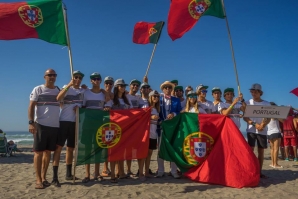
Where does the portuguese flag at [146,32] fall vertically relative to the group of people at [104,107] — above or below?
above

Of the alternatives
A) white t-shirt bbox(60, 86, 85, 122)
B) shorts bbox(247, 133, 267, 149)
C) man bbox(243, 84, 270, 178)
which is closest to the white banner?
man bbox(243, 84, 270, 178)

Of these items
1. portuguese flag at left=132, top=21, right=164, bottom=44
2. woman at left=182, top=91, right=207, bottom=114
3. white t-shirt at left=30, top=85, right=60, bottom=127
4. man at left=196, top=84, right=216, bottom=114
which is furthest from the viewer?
portuguese flag at left=132, top=21, right=164, bottom=44

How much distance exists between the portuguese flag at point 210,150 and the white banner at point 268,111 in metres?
0.53

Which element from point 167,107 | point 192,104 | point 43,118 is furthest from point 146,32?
point 43,118

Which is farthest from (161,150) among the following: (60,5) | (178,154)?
(60,5)

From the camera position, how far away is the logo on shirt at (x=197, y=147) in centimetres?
621

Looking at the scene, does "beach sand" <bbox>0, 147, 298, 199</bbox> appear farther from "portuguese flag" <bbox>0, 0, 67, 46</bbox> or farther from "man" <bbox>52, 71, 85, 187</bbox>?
"portuguese flag" <bbox>0, 0, 67, 46</bbox>

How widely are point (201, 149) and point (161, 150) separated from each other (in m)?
0.98

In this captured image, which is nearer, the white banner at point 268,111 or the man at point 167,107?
the white banner at point 268,111

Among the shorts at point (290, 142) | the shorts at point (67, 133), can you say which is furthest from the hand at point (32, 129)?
the shorts at point (290, 142)

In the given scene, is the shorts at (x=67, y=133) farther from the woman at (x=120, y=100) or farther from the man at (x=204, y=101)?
the man at (x=204, y=101)

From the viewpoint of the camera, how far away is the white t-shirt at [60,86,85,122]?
5.95 metres

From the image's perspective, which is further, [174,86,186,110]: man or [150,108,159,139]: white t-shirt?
[174,86,186,110]: man

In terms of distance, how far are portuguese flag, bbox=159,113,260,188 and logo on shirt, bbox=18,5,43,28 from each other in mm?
3776
